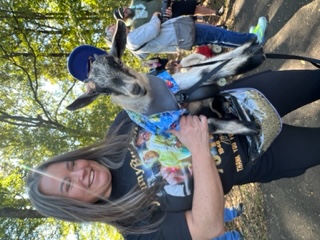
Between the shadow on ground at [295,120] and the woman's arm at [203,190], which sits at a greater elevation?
the woman's arm at [203,190]

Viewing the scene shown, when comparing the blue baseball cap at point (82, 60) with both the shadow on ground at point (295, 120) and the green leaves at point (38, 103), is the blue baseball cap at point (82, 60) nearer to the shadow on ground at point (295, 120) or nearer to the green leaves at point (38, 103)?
the shadow on ground at point (295, 120)

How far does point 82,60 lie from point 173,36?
2196 millimetres

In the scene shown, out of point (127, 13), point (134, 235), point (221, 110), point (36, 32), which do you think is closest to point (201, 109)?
point (221, 110)

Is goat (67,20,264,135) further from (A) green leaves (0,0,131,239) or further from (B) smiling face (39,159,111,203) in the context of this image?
(A) green leaves (0,0,131,239)

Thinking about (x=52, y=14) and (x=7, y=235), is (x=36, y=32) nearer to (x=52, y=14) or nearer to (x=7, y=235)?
(x=52, y=14)

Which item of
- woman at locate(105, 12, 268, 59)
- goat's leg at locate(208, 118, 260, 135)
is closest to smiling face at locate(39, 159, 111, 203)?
goat's leg at locate(208, 118, 260, 135)

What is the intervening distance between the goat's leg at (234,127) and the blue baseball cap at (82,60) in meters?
1.00

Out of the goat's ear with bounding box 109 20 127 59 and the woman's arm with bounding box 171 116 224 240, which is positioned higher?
the goat's ear with bounding box 109 20 127 59

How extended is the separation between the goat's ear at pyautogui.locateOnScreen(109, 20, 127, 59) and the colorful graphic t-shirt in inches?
29.8

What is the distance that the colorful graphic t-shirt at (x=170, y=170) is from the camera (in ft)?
6.35

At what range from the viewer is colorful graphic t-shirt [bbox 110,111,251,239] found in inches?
76.2

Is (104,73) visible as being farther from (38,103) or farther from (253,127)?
(38,103)

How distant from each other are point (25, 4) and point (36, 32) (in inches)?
51.8

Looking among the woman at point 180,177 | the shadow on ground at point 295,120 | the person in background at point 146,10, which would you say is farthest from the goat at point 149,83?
the person in background at point 146,10
